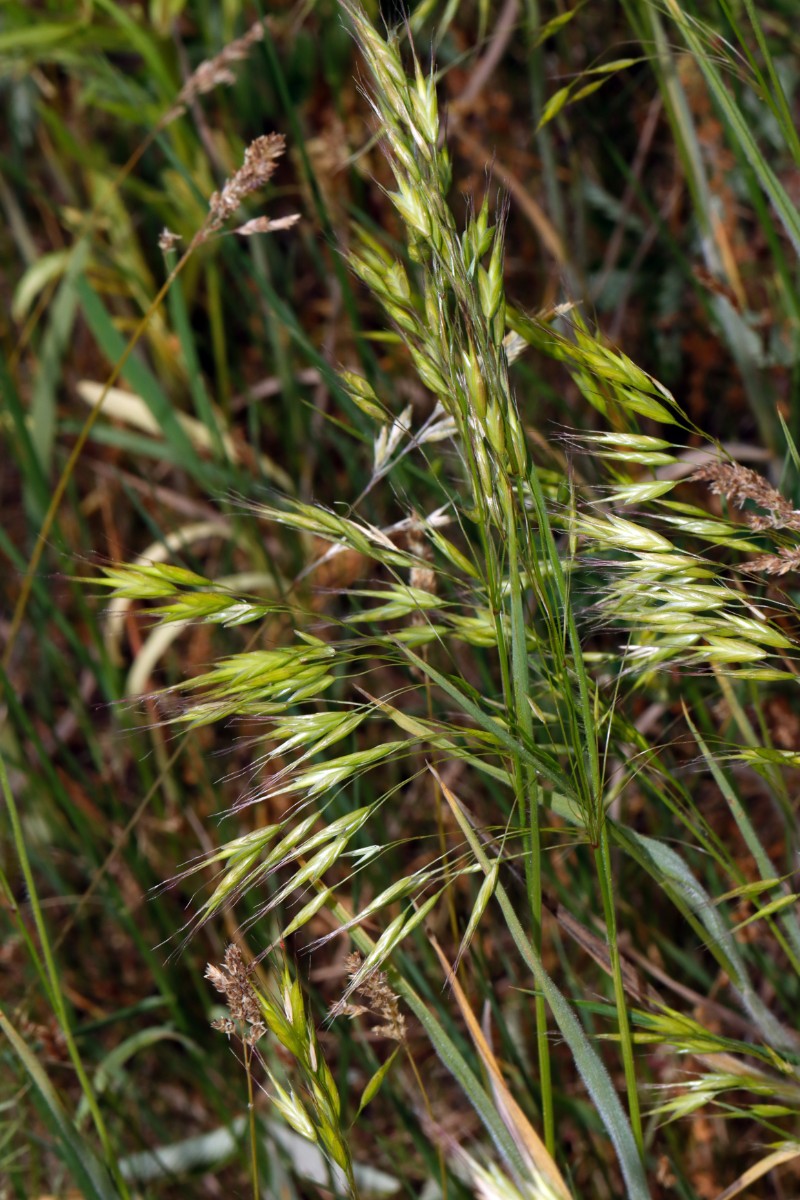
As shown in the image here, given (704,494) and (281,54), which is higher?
(281,54)

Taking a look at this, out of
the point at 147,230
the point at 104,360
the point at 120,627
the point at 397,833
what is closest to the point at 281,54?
the point at 147,230

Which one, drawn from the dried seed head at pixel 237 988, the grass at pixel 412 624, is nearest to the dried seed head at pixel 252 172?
the grass at pixel 412 624

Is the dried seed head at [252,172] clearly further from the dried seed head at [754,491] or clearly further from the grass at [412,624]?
the dried seed head at [754,491]

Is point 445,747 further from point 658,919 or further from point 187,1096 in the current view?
point 187,1096

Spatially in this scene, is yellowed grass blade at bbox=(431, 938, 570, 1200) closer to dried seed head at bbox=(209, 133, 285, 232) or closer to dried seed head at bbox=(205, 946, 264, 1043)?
dried seed head at bbox=(205, 946, 264, 1043)

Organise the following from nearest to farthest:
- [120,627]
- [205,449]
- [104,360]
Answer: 1. [120,627]
2. [205,449]
3. [104,360]

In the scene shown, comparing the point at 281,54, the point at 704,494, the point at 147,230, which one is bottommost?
the point at 704,494

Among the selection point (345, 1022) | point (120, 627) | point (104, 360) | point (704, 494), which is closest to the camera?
point (345, 1022)

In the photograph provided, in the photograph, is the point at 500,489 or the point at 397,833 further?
the point at 397,833

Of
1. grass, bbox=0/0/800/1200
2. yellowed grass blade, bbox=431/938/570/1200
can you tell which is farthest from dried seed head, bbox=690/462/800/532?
yellowed grass blade, bbox=431/938/570/1200

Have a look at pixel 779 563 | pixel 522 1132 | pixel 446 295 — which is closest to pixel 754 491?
pixel 779 563
